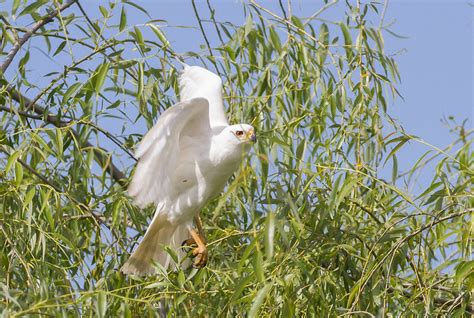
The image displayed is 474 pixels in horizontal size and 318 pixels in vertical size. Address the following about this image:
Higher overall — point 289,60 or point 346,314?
point 289,60

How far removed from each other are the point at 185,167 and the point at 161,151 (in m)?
0.51

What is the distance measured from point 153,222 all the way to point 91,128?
52cm

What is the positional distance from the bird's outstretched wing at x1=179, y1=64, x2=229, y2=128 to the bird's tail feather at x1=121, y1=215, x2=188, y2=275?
1.53 ft

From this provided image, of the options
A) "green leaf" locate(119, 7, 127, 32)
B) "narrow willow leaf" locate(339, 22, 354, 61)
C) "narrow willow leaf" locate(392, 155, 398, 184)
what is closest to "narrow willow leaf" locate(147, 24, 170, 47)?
"green leaf" locate(119, 7, 127, 32)

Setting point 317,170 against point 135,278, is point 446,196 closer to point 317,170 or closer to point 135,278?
point 317,170

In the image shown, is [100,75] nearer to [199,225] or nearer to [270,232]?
[199,225]

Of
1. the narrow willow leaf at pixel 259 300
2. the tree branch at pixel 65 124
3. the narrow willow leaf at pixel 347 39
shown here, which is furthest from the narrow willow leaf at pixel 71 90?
the narrow willow leaf at pixel 259 300

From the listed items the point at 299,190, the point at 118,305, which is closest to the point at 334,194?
the point at 299,190

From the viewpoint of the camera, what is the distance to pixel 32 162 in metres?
4.30

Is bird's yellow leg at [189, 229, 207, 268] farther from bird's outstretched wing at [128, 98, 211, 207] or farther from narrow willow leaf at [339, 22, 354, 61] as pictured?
narrow willow leaf at [339, 22, 354, 61]

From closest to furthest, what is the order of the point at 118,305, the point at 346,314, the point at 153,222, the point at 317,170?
the point at 346,314 < the point at 118,305 < the point at 317,170 < the point at 153,222

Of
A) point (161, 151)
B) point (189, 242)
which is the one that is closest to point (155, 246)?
point (189, 242)

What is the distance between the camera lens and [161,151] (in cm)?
441

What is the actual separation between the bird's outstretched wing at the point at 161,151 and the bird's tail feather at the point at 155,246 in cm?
19
